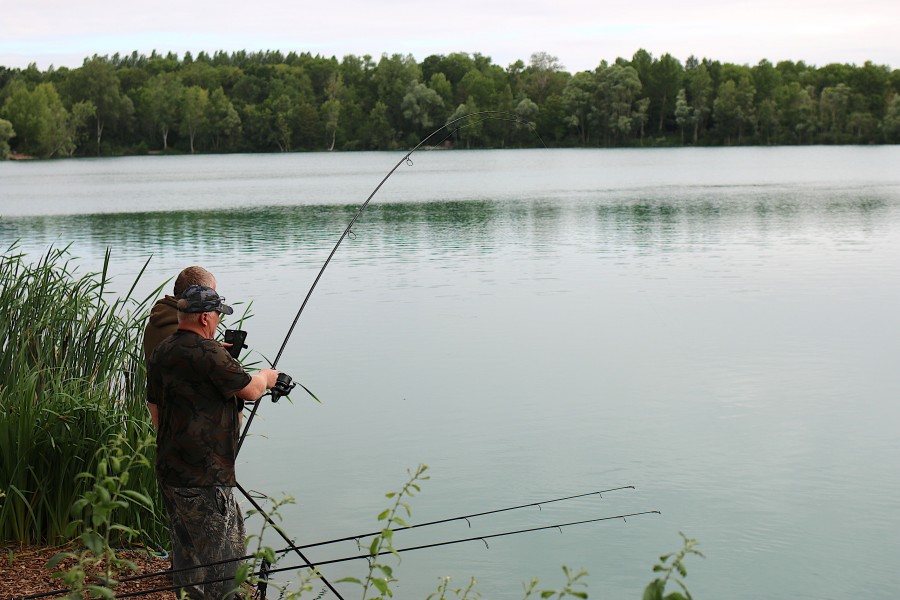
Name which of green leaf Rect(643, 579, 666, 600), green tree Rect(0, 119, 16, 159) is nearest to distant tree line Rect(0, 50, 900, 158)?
green tree Rect(0, 119, 16, 159)

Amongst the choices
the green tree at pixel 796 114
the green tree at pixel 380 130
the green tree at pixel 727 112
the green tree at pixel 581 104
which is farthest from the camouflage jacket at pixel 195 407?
the green tree at pixel 380 130

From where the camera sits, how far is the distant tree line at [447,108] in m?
104

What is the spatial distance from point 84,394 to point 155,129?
374 feet

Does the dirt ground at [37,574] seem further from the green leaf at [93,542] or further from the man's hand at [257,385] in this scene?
the green leaf at [93,542]

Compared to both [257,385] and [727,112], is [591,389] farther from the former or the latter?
[727,112]

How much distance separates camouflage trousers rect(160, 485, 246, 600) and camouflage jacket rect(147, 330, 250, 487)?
0.06 m

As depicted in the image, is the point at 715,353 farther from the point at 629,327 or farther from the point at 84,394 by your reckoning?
the point at 84,394

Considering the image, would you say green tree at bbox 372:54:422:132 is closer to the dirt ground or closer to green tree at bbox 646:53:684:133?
green tree at bbox 646:53:684:133

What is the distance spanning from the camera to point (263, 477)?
747 centimetres

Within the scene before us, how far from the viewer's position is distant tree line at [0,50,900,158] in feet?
342

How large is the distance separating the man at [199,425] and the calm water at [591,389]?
5.82ft

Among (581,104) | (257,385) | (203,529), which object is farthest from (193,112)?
(257,385)

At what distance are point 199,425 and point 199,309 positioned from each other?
1.34 ft

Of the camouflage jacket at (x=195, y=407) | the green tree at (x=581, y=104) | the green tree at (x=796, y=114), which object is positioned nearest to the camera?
the camouflage jacket at (x=195, y=407)
